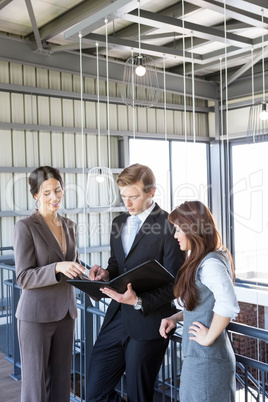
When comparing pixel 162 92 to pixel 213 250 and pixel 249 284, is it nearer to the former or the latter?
pixel 249 284

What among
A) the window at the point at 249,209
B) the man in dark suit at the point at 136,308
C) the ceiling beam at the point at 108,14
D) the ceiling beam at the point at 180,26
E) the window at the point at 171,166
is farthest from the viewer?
the window at the point at 249,209

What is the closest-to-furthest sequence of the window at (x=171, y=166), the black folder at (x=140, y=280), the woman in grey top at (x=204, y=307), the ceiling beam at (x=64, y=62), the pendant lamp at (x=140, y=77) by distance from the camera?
the woman in grey top at (x=204, y=307)
the black folder at (x=140, y=280)
the pendant lamp at (x=140, y=77)
the ceiling beam at (x=64, y=62)
the window at (x=171, y=166)

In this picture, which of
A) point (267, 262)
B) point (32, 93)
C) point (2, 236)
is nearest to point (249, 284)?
point (267, 262)

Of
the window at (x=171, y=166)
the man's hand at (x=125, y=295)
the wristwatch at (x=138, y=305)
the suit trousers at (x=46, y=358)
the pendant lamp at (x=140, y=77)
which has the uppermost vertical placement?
the pendant lamp at (x=140, y=77)

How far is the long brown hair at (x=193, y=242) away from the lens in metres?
1.99

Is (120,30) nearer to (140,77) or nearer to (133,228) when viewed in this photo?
(140,77)

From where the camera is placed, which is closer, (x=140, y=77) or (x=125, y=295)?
(x=125, y=295)

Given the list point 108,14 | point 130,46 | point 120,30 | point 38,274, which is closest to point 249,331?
point 38,274

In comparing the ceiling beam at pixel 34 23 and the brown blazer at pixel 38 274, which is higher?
the ceiling beam at pixel 34 23

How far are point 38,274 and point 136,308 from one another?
22.4 inches

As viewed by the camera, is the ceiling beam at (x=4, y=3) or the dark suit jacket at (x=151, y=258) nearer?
the dark suit jacket at (x=151, y=258)

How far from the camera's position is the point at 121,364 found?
8.16 feet

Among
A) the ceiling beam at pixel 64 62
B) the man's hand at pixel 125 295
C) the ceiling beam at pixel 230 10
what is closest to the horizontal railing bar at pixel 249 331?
the man's hand at pixel 125 295

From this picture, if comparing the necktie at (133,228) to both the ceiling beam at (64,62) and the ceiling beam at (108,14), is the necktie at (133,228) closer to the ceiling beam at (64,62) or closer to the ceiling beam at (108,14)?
the ceiling beam at (108,14)
